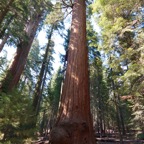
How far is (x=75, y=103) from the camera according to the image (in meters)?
3.74

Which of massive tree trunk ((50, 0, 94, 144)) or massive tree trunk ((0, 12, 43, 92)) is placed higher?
massive tree trunk ((0, 12, 43, 92))

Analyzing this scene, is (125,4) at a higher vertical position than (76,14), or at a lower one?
higher

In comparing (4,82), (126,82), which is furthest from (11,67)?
(126,82)

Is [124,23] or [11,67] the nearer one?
[124,23]

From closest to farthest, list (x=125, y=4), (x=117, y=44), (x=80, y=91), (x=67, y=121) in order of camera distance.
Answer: (x=67, y=121) < (x=80, y=91) < (x=125, y=4) < (x=117, y=44)

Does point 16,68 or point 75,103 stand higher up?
point 16,68

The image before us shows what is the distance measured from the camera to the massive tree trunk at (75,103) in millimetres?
3236

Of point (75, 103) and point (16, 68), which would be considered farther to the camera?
point (16, 68)

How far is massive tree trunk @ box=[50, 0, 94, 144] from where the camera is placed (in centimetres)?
324

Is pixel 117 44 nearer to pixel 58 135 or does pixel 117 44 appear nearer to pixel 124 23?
pixel 124 23

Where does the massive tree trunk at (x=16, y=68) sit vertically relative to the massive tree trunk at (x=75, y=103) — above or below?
above

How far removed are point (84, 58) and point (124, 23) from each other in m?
3.20

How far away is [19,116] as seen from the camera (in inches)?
249

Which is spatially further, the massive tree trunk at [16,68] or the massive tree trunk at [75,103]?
the massive tree trunk at [16,68]
